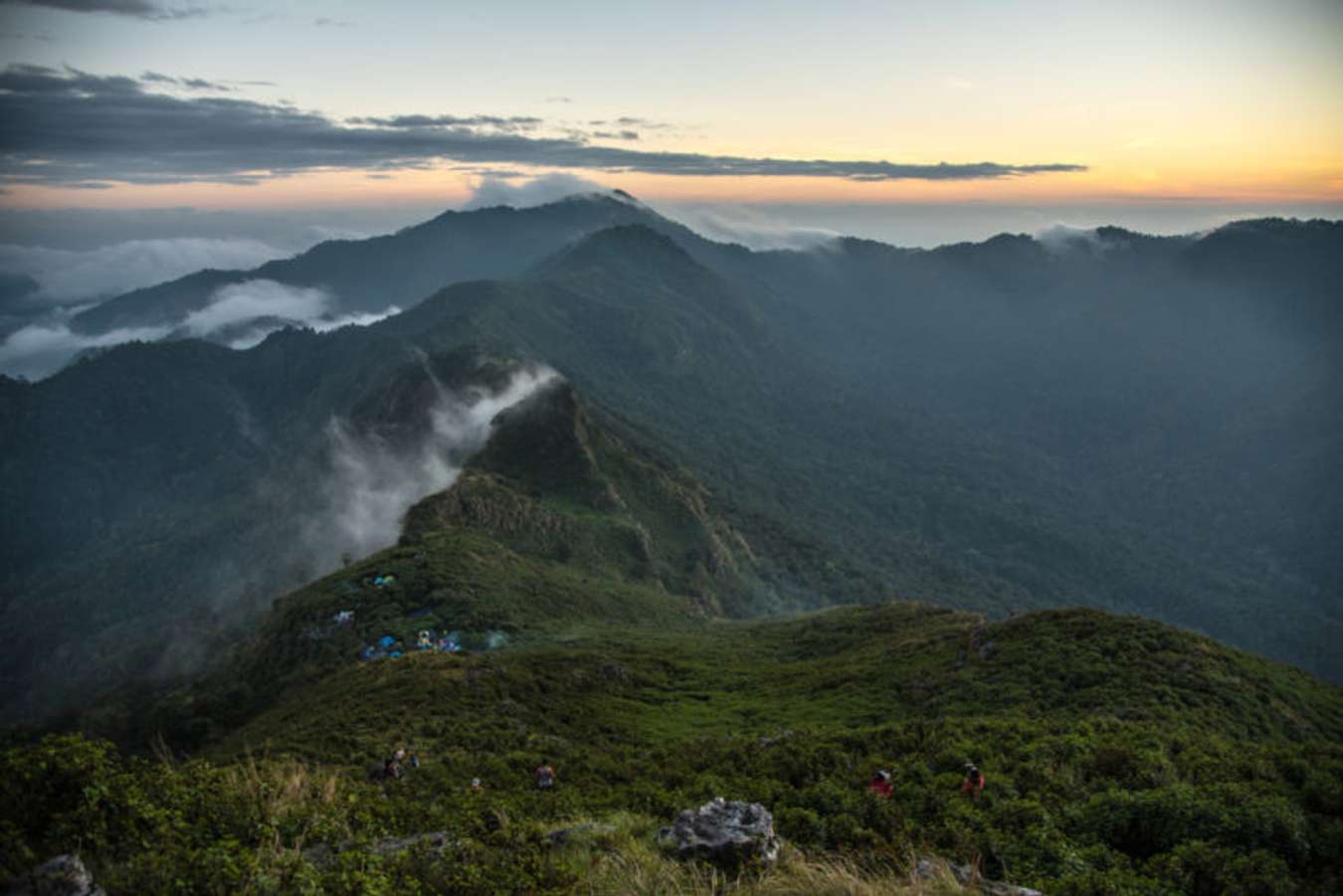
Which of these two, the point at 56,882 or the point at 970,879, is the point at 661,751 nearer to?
the point at 970,879

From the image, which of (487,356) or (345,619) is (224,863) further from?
(487,356)

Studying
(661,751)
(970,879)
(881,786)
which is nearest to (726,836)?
(970,879)

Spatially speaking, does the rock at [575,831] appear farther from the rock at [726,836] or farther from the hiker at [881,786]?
the hiker at [881,786]

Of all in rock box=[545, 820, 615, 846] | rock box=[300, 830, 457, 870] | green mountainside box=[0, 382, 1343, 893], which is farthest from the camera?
rock box=[545, 820, 615, 846]

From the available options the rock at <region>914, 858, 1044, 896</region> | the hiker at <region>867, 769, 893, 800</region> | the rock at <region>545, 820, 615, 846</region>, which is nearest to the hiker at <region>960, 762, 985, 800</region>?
the hiker at <region>867, 769, 893, 800</region>

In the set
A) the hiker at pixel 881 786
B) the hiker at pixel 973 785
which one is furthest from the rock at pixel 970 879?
the hiker at pixel 973 785

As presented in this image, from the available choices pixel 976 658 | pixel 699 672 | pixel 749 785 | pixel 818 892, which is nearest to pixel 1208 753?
pixel 749 785

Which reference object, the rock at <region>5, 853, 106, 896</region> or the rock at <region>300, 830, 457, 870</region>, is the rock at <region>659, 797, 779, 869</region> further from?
the rock at <region>5, 853, 106, 896</region>
